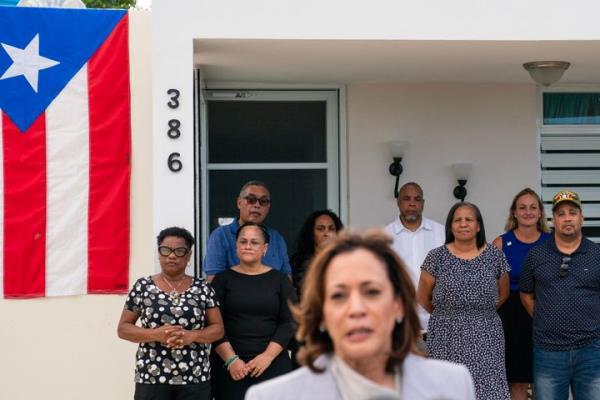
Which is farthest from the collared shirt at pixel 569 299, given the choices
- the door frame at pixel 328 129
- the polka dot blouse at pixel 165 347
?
the door frame at pixel 328 129

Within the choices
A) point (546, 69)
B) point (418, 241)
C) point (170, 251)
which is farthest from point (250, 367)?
point (546, 69)

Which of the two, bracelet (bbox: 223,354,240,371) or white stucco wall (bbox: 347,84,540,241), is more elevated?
white stucco wall (bbox: 347,84,540,241)

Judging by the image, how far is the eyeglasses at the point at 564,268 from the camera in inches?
298

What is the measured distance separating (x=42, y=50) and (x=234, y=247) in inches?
92.9

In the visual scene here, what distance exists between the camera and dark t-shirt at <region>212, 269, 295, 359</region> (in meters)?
7.43

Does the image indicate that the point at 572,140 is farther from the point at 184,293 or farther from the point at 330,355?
the point at 330,355

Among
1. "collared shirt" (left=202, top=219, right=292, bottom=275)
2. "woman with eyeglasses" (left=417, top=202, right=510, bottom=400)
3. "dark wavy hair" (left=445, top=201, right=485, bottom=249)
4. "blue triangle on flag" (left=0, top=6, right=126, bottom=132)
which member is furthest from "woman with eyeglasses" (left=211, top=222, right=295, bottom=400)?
"blue triangle on flag" (left=0, top=6, right=126, bottom=132)

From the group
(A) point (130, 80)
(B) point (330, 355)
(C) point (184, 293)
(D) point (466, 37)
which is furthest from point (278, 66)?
(B) point (330, 355)

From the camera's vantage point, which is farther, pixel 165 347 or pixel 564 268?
pixel 564 268

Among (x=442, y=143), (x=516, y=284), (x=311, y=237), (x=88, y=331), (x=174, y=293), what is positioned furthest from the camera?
(x=442, y=143)

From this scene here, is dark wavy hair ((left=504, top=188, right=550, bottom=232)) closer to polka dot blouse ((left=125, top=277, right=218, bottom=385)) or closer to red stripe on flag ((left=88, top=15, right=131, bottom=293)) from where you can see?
polka dot blouse ((left=125, top=277, right=218, bottom=385))

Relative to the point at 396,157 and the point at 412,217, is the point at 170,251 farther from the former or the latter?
the point at 396,157

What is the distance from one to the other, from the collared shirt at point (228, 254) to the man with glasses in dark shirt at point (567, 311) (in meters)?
1.78

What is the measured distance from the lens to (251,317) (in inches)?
293
